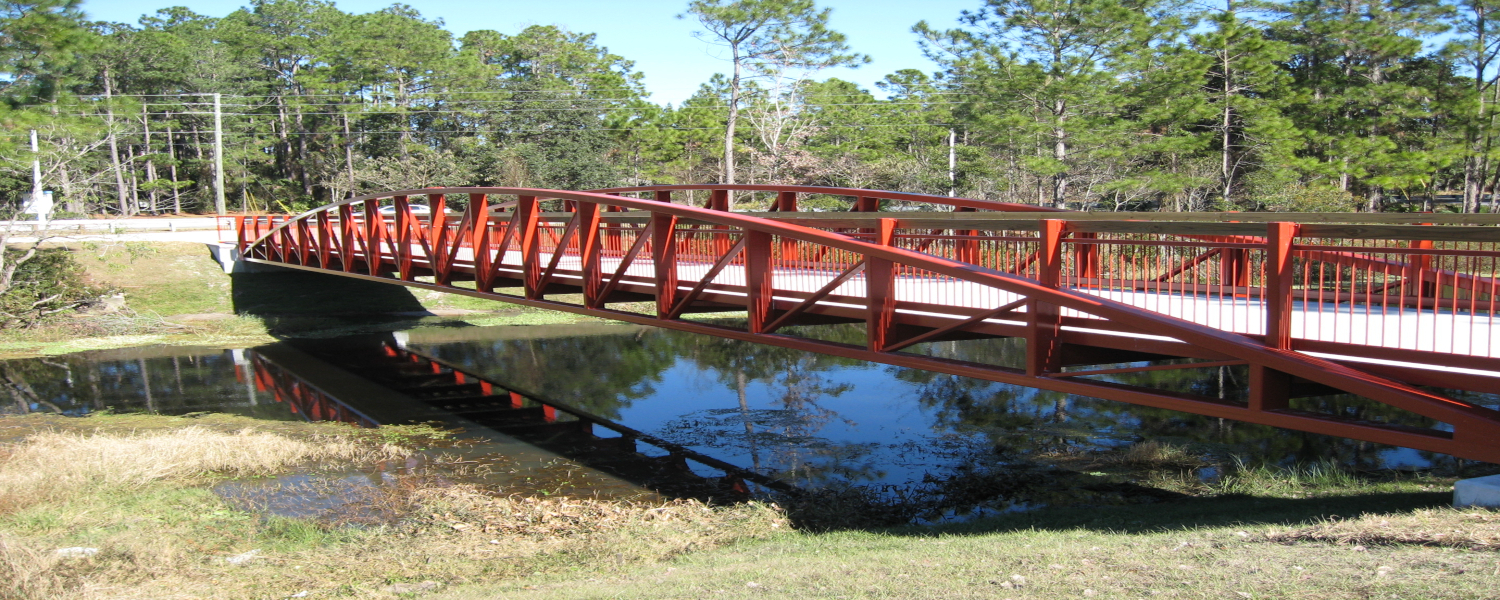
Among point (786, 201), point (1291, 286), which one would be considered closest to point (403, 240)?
point (786, 201)

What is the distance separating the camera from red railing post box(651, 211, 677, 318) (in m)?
12.5

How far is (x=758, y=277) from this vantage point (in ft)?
36.6

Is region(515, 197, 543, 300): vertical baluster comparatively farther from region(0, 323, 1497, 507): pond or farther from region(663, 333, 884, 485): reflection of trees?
region(663, 333, 884, 485): reflection of trees

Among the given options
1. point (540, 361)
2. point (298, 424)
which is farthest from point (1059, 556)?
point (540, 361)

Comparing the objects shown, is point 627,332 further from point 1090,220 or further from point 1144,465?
point 1090,220

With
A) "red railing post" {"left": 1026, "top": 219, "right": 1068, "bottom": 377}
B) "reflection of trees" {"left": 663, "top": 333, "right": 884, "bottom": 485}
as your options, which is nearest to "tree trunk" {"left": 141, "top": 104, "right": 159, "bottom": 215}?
"reflection of trees" {"left": 663, "top": 333, "right": 884, "bottom": 485}

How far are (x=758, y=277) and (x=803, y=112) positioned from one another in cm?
3490

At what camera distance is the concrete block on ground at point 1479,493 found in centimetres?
665

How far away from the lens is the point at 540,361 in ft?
72.5

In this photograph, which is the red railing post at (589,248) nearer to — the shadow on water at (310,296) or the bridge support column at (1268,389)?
the bridge support column at (1268,389)

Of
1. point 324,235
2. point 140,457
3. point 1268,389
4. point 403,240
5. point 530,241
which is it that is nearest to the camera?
point 1268,389

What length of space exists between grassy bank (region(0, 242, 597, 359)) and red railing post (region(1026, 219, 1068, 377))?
2077 centimetres

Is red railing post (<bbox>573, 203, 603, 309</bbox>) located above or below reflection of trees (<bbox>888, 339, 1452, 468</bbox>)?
above

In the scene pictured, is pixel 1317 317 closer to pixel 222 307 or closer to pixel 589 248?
pixel 589 248
